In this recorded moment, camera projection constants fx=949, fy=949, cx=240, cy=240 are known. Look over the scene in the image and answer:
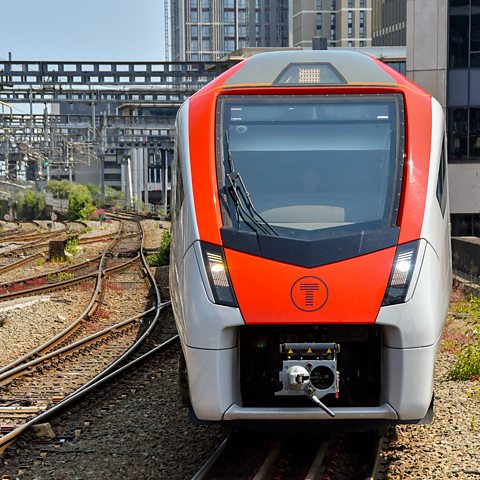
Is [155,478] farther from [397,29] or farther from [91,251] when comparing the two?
[397,29]

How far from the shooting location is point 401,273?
6.04 meters

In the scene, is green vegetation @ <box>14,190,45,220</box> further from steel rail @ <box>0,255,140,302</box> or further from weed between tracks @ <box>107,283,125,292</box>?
weed between tracks @ <box>107,283,125,292</box>

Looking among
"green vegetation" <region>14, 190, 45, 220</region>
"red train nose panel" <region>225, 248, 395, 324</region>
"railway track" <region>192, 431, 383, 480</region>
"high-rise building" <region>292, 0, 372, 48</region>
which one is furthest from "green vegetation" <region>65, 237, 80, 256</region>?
"high-rise building" <region>292, 0, 372, 48</region>

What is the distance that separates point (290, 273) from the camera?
19.7ft

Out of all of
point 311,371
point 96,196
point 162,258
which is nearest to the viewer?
point 311,371

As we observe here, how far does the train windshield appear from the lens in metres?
6.59

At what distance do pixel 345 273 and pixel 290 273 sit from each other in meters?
0.35

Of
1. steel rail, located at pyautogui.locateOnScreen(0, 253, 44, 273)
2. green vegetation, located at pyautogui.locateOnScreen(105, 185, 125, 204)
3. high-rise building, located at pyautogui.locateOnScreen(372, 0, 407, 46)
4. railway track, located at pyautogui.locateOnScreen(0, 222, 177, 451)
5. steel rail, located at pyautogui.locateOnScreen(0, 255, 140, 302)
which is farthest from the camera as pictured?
high-rise building, located at pyautogui.locateOnScreen(372, 0, 407, 46)

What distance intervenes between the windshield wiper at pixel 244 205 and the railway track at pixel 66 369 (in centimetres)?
263

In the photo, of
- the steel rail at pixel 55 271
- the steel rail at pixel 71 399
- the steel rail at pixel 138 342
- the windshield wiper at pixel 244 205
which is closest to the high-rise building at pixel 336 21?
the steel rail at pixel 55 271

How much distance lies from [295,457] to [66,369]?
4.78 m

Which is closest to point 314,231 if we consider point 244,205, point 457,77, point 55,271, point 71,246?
point 244,205

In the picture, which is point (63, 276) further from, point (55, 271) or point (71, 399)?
point (71, 399)

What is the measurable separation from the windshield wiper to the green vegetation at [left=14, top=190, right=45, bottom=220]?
5758 centimetres
